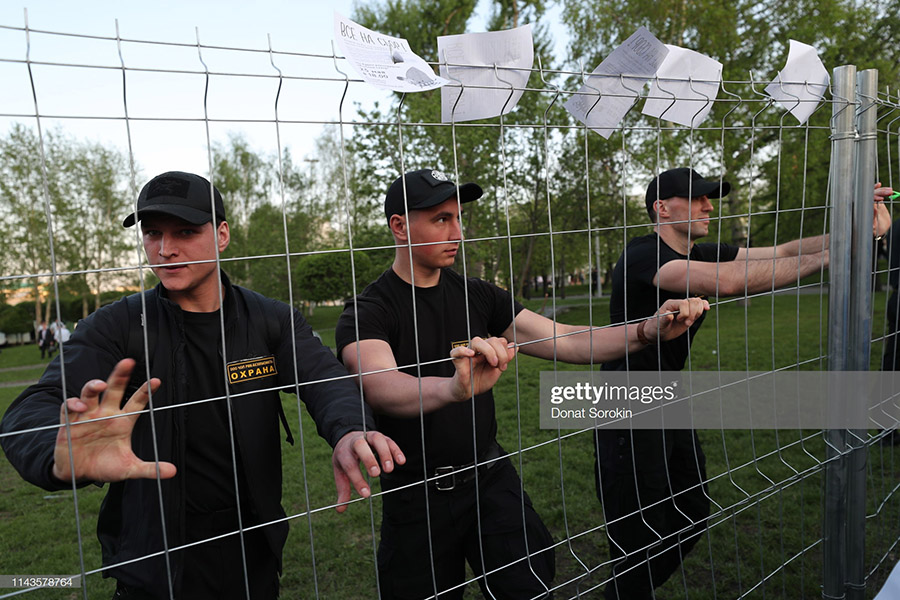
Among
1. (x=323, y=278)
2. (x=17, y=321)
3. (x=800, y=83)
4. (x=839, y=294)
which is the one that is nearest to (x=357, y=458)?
(x=839, y=294)

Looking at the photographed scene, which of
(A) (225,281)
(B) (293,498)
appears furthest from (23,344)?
(A) (225,281)

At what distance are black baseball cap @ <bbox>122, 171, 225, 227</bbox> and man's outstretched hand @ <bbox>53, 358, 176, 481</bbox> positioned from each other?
2.11ft

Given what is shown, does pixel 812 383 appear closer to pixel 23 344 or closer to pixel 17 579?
pixel 17 579

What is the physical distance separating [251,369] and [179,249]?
0.44 m

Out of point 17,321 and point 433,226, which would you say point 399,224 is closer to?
point 433,226

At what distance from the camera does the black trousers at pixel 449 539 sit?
2354 mm

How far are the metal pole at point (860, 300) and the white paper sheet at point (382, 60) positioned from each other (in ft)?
5.86

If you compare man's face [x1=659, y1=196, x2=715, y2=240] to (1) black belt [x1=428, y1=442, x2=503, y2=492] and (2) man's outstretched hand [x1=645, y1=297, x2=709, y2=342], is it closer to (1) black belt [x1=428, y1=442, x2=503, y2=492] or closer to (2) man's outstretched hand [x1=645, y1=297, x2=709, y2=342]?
(2) man's outstretched hand [x1=645, y1=297, x2=709, y2=342]

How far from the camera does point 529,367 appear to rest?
408 inches

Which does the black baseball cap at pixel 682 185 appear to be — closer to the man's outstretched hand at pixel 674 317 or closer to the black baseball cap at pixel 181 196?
the man's outstretched hand at pixel 674 317

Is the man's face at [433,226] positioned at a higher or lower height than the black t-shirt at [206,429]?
higher

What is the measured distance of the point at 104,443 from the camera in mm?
1363

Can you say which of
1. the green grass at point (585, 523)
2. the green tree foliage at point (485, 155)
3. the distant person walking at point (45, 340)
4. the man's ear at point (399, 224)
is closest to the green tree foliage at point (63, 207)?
the distant person walking at point (45, 340)

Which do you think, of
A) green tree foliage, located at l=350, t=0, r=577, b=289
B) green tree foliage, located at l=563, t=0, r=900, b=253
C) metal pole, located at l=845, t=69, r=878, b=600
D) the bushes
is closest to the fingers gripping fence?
metal pole, located at l=845, t=69, r=878, b=600
